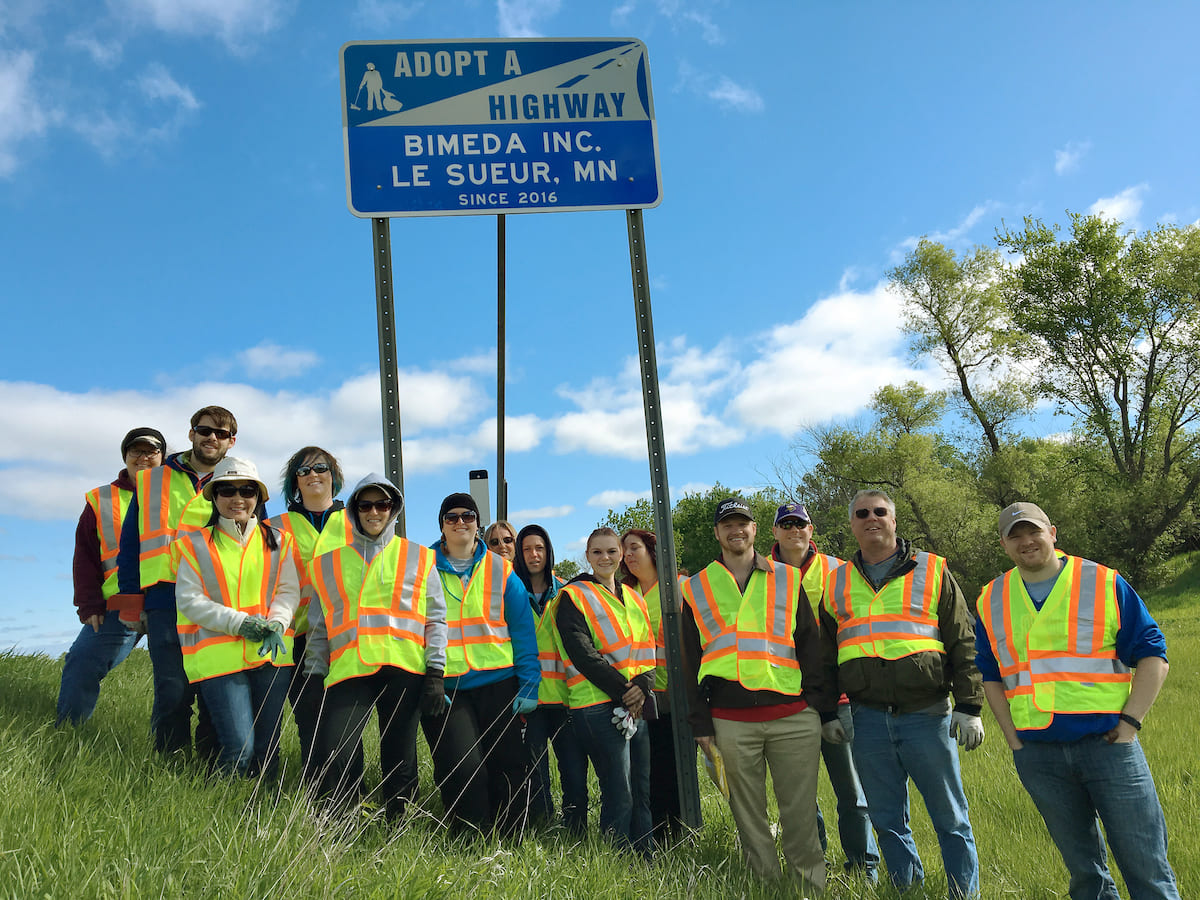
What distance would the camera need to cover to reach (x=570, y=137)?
555cm

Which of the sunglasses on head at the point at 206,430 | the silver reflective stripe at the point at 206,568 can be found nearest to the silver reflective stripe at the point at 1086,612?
the silver reflective stripe at the point at 206,568

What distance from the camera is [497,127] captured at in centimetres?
547

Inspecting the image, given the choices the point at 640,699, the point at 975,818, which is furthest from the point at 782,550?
the point at 975,818

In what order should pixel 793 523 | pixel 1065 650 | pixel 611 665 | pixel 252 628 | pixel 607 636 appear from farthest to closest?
pixel 793 523, pixel 607 636, pixel 611 665, pixel 252 628, pixel 1065 650

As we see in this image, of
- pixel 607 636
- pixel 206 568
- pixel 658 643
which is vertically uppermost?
pixel 206 568

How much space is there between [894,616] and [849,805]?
140 cm

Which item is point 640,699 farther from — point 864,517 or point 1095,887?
point 1095,887

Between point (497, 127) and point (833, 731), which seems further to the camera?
point (497, 127)

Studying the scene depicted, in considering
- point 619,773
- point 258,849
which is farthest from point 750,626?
point 258,849

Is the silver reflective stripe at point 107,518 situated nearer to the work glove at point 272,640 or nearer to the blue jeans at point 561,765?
the work glove at point 272,640

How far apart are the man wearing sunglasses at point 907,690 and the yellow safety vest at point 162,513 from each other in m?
3.74

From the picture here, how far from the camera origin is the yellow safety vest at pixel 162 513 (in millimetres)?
4590

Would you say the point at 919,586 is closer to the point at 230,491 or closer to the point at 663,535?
the point at 663,535

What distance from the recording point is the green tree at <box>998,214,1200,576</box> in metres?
27.5
